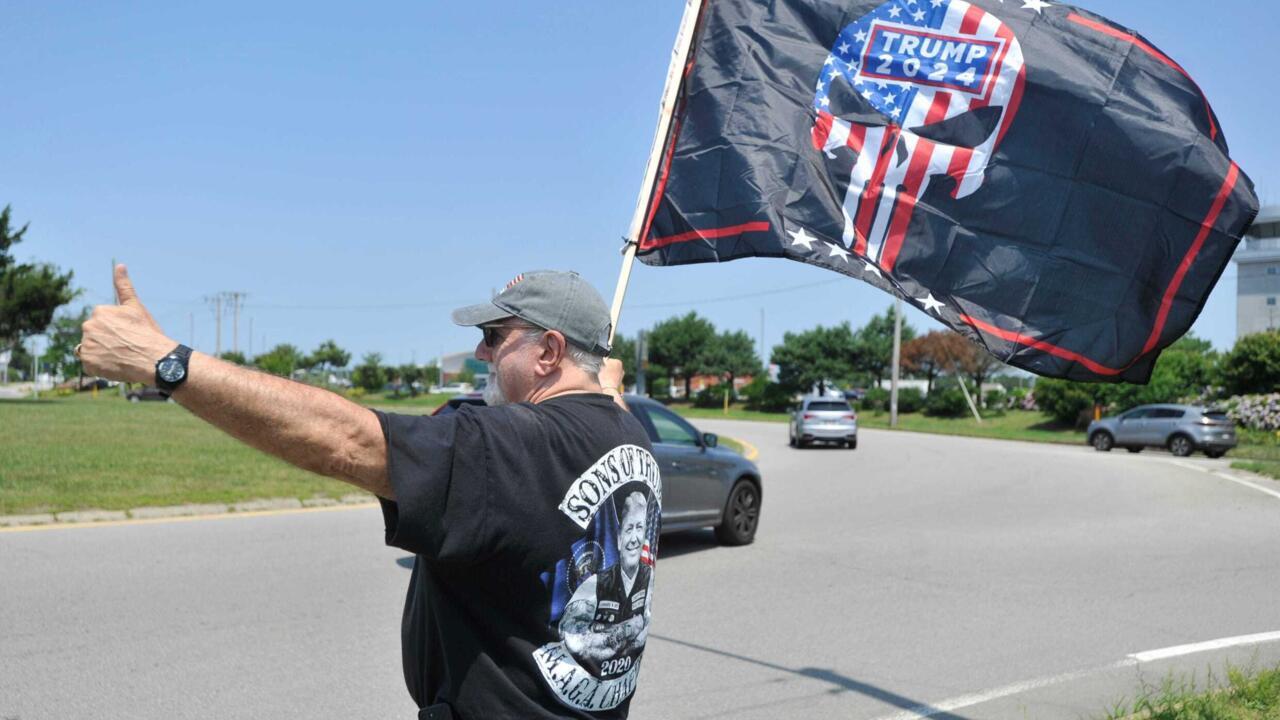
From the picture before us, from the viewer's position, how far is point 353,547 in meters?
9.81

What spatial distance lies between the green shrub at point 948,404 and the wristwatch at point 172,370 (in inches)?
2178

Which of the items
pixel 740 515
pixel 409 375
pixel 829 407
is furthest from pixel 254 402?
pixel 409 375

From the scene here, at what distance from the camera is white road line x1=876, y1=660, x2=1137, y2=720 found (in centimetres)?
525

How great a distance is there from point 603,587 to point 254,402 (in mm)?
868

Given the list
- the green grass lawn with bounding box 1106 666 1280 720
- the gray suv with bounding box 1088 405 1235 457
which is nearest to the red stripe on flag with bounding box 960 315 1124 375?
the green grass lawn with bounding box 1106 666 1280 720

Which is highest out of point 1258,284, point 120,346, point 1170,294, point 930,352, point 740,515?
point 1258,284

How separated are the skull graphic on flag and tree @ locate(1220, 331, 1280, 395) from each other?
125ft

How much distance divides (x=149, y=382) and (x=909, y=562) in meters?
8.85

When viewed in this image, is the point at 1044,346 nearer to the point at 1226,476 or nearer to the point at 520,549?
the point at 520,549

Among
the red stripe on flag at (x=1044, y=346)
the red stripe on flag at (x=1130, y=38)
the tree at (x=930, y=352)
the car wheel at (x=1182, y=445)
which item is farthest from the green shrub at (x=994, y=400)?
the red stripe on flag at (x=1044, y=346)

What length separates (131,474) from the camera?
43.9ft

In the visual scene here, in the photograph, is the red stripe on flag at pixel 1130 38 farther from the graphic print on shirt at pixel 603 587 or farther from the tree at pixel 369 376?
the tree at pixel 369 376

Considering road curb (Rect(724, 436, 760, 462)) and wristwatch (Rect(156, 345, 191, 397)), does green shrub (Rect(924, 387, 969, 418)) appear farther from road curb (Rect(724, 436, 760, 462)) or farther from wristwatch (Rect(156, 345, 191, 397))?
wristwatch (Rect(156, 345, 191, 397))

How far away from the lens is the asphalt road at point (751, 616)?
5.41 meters
